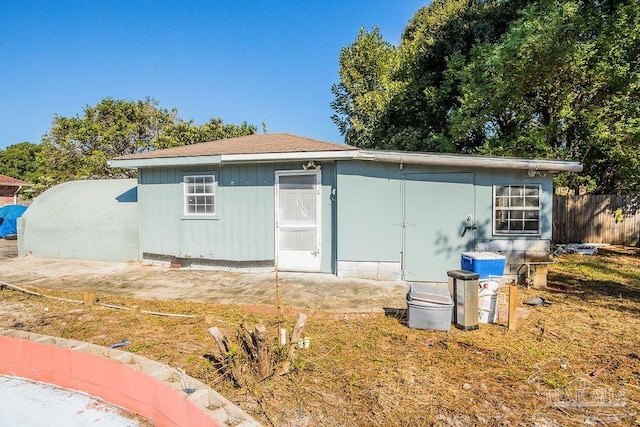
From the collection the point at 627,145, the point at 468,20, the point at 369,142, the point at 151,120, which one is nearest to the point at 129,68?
the point at 151,120

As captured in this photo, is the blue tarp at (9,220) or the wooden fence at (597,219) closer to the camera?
the wooden fence at (597,219)

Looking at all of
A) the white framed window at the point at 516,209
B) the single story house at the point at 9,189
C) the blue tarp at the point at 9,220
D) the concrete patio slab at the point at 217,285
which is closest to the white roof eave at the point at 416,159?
the white framed window at the point at 516,209

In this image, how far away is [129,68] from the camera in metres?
17.1

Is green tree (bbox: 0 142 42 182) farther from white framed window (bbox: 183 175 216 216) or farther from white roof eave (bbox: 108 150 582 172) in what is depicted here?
white roof eave (bbox: 108 150 582 172)

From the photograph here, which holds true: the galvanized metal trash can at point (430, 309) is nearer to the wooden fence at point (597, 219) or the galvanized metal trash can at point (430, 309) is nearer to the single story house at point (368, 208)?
the single story house at point (368, 208)

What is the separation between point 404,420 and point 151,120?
78.7 feet

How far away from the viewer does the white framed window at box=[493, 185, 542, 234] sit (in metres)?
7.28

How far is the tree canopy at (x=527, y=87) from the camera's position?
1005 cm

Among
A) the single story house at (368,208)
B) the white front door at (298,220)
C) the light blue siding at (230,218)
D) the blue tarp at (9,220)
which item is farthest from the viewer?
the blue tarp at (9,220)

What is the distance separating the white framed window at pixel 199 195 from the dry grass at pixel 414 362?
9.71 ft

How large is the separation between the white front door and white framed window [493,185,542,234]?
12.4 feet

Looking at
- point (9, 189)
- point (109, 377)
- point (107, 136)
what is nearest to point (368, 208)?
point (109, 377)

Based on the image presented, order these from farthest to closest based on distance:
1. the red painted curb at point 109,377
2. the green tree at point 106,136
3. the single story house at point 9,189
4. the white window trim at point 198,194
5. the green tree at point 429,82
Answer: the single story house at point 9,189 → the green tree at point 106,136 → the green tree at point 429,82 → the white window trim at point 198,194 → the red painted curb at point 109,377

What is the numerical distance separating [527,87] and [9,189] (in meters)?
29.1
